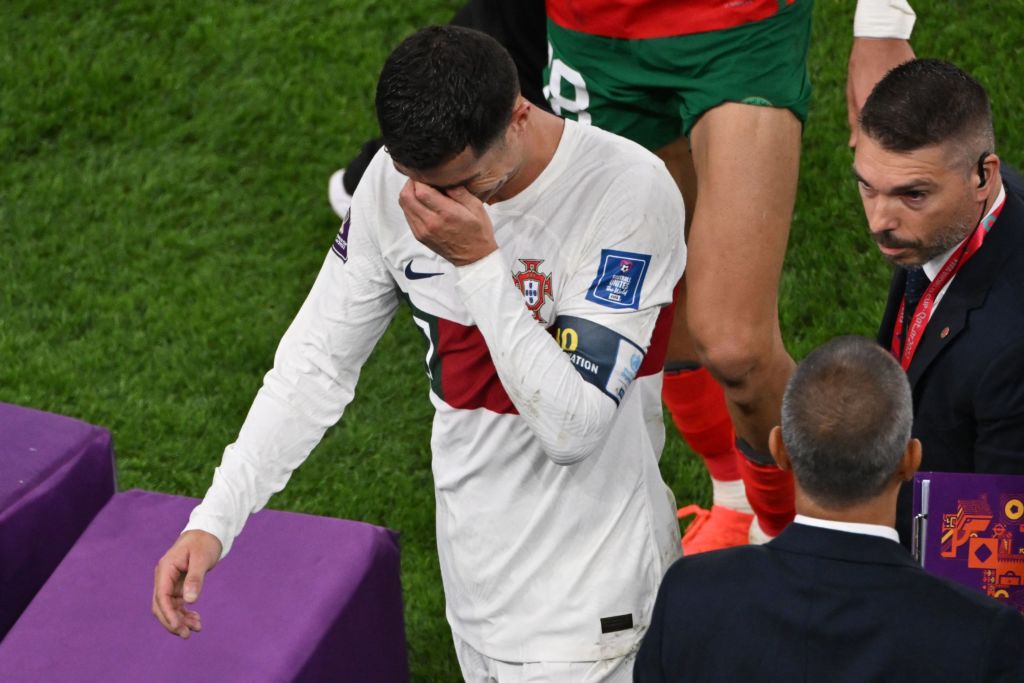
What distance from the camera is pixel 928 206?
3029mm

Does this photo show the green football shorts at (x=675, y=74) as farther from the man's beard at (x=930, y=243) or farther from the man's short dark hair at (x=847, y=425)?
the man's short dark hair at (x=847, y=425)

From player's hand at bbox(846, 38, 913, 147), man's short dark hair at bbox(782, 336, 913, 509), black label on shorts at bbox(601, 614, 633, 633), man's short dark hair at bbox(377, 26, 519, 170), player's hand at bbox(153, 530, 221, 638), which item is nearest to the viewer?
man's short dark hair at bbox(782, 336, 913, 509)

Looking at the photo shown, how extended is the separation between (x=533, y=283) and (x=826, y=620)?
92 centimetres

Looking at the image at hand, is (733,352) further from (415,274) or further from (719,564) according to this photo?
(719,564)

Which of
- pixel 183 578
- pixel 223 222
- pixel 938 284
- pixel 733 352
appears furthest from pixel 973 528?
pixel 223 222

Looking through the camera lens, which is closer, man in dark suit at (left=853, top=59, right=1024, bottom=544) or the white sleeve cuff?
man in dark suit at (left=853, top=59, right=1024, bottom=544)

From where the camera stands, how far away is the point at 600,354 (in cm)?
280

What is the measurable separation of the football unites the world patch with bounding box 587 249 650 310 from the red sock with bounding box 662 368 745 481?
154 cm

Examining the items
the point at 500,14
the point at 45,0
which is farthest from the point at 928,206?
the point at 45,0

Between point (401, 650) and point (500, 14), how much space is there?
1785mm

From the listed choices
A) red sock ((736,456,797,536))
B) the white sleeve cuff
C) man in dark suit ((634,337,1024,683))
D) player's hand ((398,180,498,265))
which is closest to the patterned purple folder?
man in dark suit ((634,337,1024,683))

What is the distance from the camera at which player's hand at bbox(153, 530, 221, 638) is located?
2.87 meters

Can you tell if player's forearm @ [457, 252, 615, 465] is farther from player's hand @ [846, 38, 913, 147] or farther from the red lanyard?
player's hand @ [846, 38, 913, 147]

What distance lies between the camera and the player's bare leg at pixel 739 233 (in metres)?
3.71
